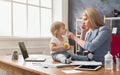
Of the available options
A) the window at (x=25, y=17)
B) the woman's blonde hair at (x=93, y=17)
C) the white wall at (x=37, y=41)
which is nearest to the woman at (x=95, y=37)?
the woman's blonde hair at (x=93, y=17)

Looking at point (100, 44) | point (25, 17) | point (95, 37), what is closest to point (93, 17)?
point (95, 37)

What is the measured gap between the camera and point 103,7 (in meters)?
4.62

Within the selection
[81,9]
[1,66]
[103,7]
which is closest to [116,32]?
[103,7]

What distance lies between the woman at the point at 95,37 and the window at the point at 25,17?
185 cm

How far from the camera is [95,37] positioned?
99.2 inches

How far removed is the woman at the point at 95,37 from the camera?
2422 mm

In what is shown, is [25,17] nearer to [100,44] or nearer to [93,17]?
[93,17]

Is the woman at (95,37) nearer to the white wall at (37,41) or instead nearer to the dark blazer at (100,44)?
the dark blazer at (100,44)

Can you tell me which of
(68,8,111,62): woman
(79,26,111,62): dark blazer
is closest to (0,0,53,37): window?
(68,8,111,62): woman

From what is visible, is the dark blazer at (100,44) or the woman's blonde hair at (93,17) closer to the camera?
the dark blazer at (100,44)

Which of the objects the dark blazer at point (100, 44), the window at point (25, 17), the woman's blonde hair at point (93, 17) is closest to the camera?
the dark blazer at point (100, 44)

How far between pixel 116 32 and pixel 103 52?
1.92 m

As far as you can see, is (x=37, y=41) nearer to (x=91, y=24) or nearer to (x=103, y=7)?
(x=103, y=7)

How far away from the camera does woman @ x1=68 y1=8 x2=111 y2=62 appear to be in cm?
242
